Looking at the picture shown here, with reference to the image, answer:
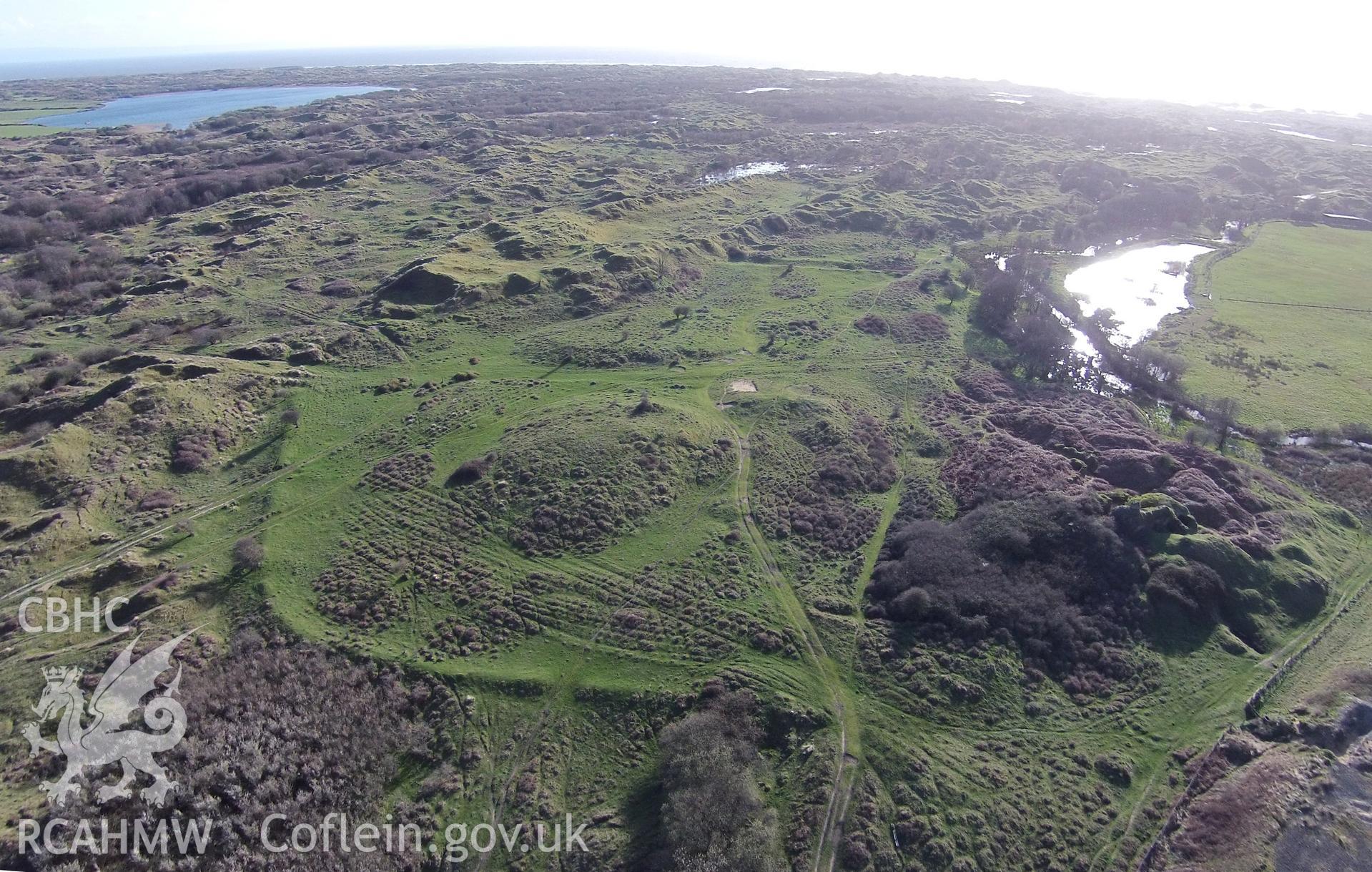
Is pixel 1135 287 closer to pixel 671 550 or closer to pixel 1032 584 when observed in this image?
pixel 1032 584

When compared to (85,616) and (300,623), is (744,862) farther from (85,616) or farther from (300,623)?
(85,616)

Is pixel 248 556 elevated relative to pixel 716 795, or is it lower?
elevated

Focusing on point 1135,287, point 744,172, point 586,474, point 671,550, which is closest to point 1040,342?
point 1135,287

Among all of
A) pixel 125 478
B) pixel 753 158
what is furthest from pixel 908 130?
pixel 125 478

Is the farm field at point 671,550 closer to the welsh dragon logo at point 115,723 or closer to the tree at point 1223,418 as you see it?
the welsh dragon logo at point 115,723

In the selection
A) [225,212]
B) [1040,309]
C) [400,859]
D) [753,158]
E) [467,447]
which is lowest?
[400,859]

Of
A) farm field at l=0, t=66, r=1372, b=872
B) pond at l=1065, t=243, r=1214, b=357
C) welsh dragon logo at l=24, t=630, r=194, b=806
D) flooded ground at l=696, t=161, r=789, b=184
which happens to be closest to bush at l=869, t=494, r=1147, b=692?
farm field at l=0, t=66, r=1372, b=872

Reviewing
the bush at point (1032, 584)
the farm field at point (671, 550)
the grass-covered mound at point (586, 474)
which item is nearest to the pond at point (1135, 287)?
the farm field at point (671, 550)
